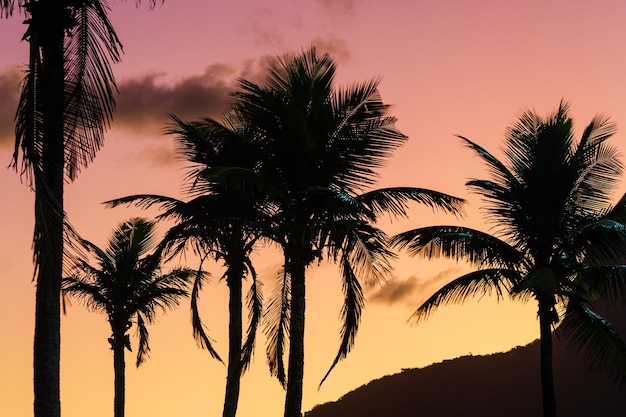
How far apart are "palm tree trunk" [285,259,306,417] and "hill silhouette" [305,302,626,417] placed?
33.9m

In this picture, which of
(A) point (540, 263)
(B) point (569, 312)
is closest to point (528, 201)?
(A) point (540, 263)

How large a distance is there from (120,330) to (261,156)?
532 inches

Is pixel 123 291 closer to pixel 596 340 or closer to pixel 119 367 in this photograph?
pixel 119 367

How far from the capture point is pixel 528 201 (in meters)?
23.4

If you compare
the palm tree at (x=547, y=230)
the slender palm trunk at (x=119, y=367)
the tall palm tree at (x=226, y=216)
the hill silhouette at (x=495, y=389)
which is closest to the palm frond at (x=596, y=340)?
the palm tree at (x=547, y=230)

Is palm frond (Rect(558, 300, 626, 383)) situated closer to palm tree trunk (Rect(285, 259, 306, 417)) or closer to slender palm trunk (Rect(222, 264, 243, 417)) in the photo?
palm tree trunk (Rect(285, 259, 306, 417))

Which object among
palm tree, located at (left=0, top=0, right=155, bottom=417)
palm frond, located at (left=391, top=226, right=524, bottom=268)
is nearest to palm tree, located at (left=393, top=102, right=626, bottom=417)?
palm frond, located at (left=391, top=226, right=524, bottom=268)

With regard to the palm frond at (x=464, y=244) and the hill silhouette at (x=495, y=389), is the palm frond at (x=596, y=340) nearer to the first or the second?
the palm frond at (x=464, y=244)

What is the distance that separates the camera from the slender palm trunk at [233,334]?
24328 mm

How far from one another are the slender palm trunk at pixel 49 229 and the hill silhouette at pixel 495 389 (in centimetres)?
4115

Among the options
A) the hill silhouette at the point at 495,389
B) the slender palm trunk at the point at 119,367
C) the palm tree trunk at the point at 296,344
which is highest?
the hill silhouette at the point at 495,389

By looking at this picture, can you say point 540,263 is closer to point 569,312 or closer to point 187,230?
point 569,312

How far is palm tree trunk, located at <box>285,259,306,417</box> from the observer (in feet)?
61.1

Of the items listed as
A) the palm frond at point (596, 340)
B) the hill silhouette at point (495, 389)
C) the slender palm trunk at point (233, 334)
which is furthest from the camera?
the hill silhouette at point (495, 389)
